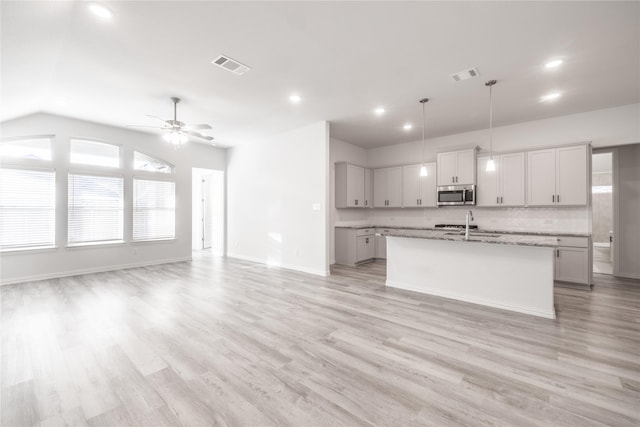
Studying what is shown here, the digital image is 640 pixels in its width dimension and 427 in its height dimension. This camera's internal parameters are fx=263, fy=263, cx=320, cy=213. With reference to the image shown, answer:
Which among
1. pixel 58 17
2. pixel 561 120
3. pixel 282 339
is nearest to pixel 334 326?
pixel 282 339

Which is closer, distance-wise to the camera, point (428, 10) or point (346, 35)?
point (428, 10)

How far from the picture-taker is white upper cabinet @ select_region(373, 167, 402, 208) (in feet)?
22.9

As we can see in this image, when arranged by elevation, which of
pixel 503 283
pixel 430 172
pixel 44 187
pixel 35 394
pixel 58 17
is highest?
pixel 58 17

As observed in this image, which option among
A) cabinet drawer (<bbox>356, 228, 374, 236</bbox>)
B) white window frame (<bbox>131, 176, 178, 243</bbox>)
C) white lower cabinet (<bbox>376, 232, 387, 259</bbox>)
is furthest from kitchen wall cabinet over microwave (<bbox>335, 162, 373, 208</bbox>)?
white window frame (<bbox>131, 176, 178, 243</bbox>)

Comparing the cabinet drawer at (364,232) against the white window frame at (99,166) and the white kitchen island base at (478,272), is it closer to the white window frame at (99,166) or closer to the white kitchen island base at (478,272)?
the white kitchen island base at (478,272)

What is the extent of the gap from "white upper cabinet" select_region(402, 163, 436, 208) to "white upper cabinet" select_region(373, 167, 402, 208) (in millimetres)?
134

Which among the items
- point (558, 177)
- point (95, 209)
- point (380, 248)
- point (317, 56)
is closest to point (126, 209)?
point (95, 209)

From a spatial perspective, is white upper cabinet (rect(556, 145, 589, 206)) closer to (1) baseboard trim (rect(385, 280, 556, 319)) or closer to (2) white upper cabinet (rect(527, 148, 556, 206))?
(2) white upper cabinet (rect(527, 148, 556, 206))

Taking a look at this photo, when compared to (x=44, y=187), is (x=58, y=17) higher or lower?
higher

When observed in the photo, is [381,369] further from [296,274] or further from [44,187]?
[44,187]

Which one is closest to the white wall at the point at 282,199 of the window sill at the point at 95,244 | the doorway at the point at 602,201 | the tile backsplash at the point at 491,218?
the tile backsplash at the point at 491,218

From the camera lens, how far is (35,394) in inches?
75.7

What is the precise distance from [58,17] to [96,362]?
10.4 feet

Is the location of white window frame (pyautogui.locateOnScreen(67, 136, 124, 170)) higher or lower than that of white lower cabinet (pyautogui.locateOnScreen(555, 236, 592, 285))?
higher
